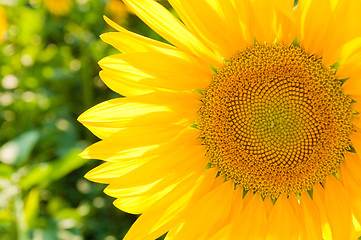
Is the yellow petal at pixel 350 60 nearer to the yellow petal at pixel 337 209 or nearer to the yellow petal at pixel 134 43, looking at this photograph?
the yellow petal at pixel 337 209

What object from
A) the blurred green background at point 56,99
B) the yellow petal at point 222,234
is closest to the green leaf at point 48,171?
the blurred green background at point 56,99

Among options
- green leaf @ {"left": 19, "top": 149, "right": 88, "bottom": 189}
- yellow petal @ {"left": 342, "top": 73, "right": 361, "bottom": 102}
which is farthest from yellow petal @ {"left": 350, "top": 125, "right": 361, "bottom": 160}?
green leaf @ {"left": 19, "top": 149, "right": 88, "bottom": 189}

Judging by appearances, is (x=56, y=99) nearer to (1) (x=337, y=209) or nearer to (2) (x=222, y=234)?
(2) (x=222, y=234)

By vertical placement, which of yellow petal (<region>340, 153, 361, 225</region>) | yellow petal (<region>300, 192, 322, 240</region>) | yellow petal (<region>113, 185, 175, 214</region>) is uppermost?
yellow petal (<region>113, 185, 175, 214</region>)

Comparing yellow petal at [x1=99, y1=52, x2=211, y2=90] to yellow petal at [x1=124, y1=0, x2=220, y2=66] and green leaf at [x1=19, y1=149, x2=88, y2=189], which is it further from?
green leaf at [x1=19, y1=149, x2=88, y2=189]

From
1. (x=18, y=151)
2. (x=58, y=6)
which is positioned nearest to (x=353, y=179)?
(x=18, y=151)

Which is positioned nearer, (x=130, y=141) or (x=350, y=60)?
(x=350, y=60)

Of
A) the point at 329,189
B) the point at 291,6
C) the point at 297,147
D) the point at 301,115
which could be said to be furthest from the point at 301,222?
the point at 291,6
